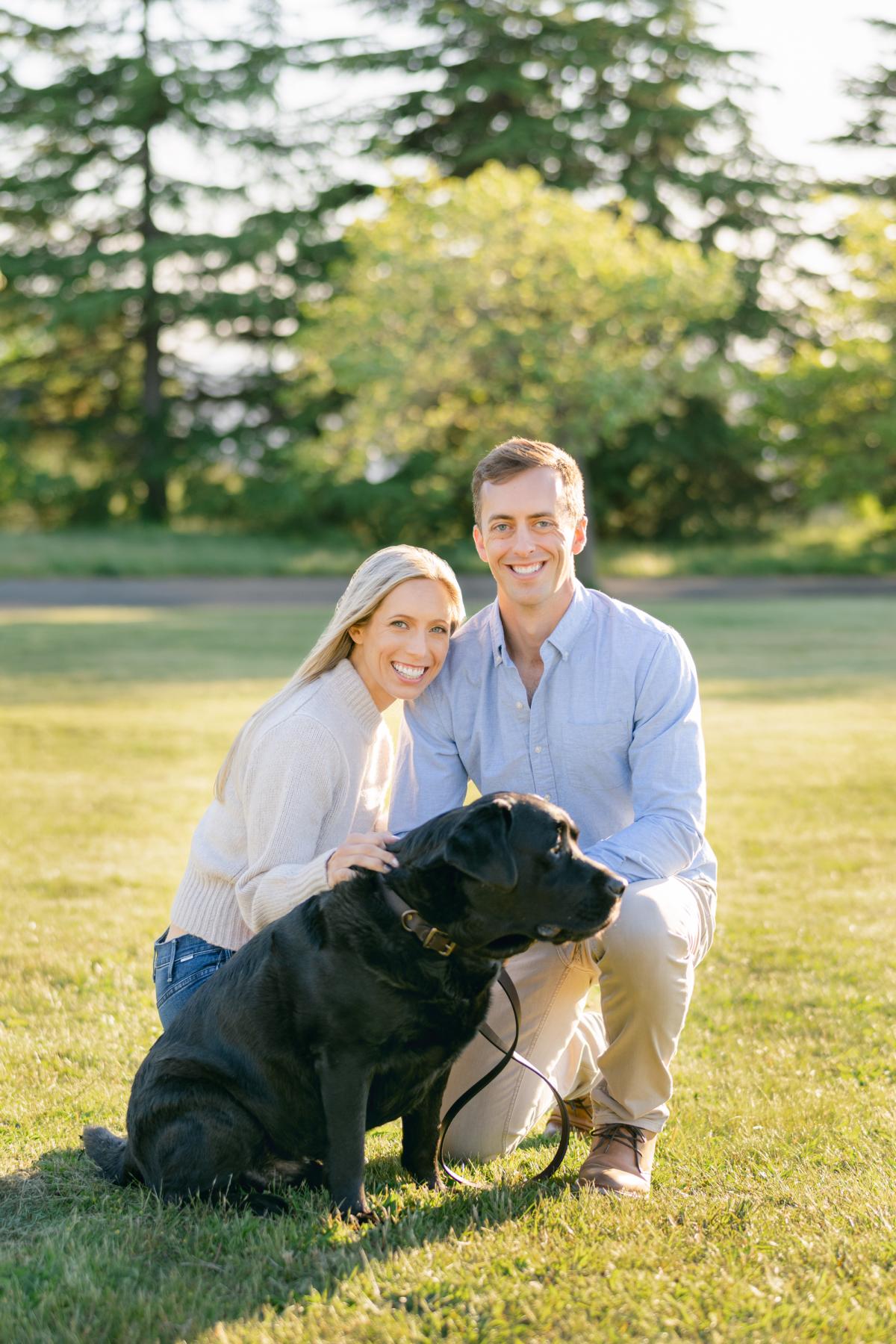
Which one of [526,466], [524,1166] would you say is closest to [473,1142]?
[524,1166]

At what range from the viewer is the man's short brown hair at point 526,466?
11.7 feet

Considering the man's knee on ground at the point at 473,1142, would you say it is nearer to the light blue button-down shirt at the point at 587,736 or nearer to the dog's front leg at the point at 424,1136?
the dog's front leg at the point at 424,1136

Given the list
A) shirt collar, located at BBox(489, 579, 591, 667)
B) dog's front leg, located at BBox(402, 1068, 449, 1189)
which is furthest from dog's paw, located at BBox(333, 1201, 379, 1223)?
shirt collar, located at BBox(489, 579, 591, 667)

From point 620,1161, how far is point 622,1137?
65 mm

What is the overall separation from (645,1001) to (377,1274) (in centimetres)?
94

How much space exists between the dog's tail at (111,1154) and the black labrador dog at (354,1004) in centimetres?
10

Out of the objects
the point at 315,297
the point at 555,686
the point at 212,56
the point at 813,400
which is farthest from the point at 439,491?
the point at 555,686

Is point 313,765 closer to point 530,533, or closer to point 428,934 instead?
point 428,934

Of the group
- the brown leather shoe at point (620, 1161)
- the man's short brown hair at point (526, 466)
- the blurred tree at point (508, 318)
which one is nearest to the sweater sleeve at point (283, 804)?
the man's short brown hair at point (526, 466)

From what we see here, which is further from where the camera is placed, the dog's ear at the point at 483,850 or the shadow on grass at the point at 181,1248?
the dog's ear at the point at 483,850

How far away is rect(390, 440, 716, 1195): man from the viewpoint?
3.28 m

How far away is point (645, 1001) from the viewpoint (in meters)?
3.24

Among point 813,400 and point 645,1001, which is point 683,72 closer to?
point 813,400

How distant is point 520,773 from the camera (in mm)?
3613
